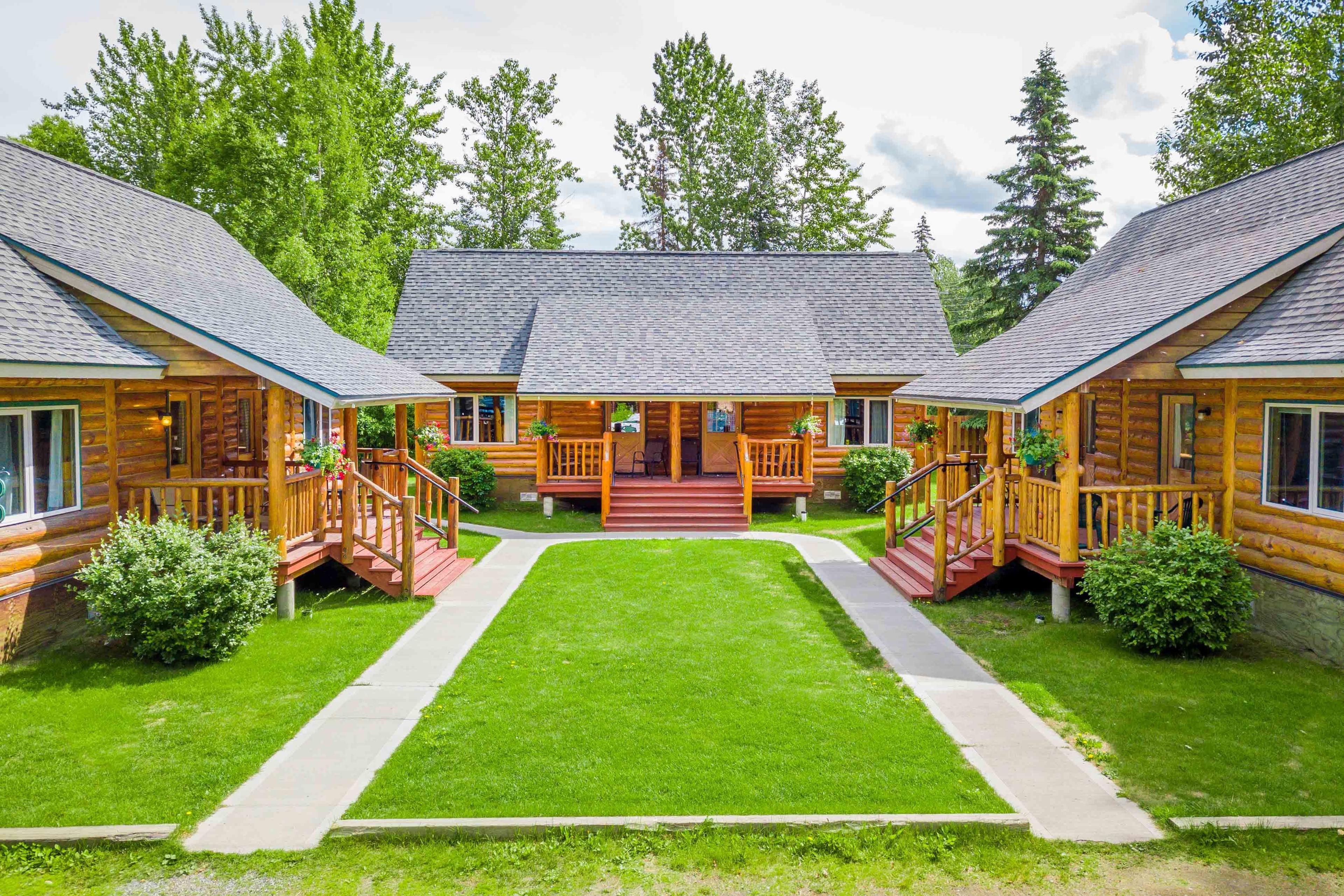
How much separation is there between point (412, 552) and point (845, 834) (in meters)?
8.07

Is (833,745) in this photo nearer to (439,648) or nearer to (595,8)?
(439,648)

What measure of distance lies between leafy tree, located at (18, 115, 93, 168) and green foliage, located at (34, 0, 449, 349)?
0.73 ft

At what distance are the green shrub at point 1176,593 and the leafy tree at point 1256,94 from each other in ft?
65.3

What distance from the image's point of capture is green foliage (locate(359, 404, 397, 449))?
29.2 m

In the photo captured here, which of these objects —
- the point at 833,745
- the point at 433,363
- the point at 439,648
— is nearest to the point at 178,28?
the point at 433,363

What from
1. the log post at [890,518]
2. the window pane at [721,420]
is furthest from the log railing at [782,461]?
the log post at [890,518]

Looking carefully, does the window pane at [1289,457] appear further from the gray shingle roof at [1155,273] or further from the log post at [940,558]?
the log post at [940,558]

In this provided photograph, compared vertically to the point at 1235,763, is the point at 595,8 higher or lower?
A: higher

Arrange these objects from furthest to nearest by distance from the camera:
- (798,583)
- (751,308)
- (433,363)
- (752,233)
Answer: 1. (752,233)
2. (751,308)
3. (433,363)
4. (798,583)

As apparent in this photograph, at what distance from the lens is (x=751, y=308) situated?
2312 centimetres

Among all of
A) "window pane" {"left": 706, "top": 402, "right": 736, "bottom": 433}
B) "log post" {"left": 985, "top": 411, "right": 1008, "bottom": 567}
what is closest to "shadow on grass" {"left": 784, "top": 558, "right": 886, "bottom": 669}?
"log post" {"left": 985, "top": 411, "right": 1008, "bottom": 567}

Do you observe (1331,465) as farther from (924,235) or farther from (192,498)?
(924,235)

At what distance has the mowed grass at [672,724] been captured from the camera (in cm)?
589

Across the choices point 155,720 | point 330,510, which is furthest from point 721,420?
point 155,720
